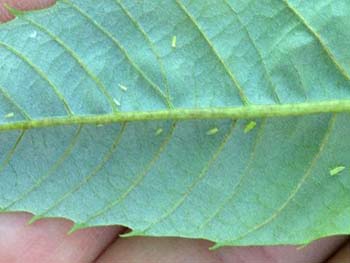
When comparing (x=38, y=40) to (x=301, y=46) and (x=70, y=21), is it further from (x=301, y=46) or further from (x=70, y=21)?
(x=301, y=46)

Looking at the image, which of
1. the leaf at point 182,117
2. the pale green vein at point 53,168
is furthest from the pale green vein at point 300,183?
the pale green vein at point 53,168

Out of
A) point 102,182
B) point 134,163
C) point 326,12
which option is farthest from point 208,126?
point 326,12

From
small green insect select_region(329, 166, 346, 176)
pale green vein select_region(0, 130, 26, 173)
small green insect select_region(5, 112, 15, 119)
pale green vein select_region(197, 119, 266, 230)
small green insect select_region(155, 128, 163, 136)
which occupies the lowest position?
small green insect select_region(329, 166, 346, 176)

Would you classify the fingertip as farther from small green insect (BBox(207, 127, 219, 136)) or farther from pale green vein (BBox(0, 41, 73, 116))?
small green insect (BBox(207, 127, 219, 136))

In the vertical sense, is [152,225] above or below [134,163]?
below

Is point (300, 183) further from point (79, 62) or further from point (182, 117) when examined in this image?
point (79, 62)

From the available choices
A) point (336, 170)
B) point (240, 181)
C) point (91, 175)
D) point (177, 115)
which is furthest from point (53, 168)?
point (336, 170)

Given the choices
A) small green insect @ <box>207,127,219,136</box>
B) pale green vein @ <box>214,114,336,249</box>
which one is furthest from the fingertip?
pale green vein @ <box>214,114,336,249</box>
